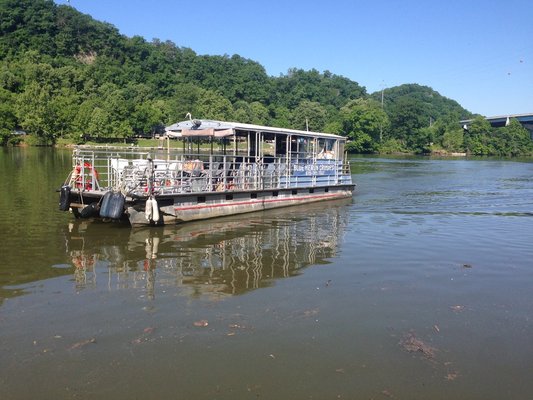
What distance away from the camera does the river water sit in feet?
19.0

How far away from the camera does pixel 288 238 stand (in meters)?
14.6

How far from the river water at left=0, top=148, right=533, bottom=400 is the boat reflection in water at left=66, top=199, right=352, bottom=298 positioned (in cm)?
6

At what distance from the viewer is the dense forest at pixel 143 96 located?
8581cm

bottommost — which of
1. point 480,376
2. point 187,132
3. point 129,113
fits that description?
point 480,376

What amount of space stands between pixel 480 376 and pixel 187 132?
15114mm

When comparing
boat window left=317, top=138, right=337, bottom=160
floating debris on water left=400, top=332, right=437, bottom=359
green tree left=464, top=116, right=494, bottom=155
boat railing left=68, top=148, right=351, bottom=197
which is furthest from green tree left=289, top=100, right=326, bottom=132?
floating debris on water left=400, top=332, right=437, bottom=359

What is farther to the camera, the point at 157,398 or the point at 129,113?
the point at 129,113

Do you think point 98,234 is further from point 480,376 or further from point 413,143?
point 413,143

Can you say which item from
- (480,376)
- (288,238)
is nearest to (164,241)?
(288,238)

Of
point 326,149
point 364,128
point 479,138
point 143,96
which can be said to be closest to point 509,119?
point 479,138

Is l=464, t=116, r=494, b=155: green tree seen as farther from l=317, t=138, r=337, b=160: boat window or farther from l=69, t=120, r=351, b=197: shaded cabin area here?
l=317, t=138, r=337, b=160: boat window

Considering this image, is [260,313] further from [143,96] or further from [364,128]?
[364,128]

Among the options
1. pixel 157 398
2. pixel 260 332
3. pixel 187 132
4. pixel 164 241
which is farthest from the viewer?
pixel 187 132

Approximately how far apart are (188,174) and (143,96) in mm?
99154
